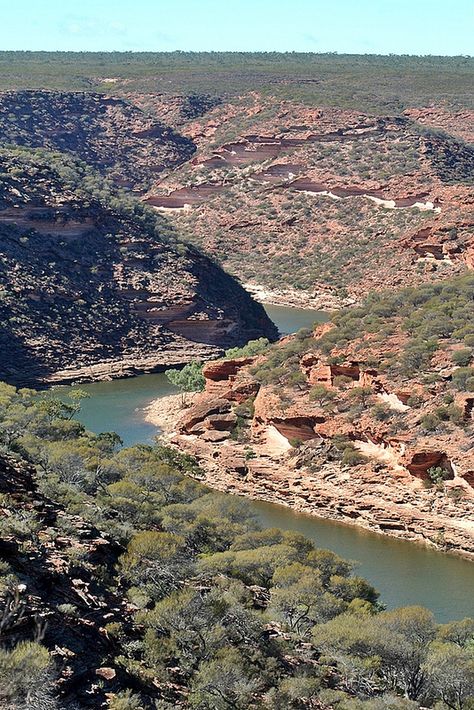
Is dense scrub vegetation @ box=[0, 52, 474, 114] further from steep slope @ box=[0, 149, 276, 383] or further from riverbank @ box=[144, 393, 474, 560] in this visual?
riverbank @ box=[144, 393, 474, 560]

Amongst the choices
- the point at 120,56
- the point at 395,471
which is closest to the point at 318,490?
the point at 395,471

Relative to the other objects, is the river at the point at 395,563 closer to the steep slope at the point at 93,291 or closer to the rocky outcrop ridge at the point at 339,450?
the rocky outcrop ridge at the point at 339,450

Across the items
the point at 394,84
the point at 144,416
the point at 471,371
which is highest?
the point at 394,84

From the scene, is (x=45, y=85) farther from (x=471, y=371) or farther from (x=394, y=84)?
(x=471, y=371)

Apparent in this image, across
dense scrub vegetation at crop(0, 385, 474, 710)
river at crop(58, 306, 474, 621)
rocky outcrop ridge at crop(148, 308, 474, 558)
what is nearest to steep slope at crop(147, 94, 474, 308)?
rocky outcrop ridge at crop(148, 308, 474, 558)

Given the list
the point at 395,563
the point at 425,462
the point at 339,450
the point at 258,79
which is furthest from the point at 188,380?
the point at 258,79

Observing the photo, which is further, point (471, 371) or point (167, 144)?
point (167, 144)
